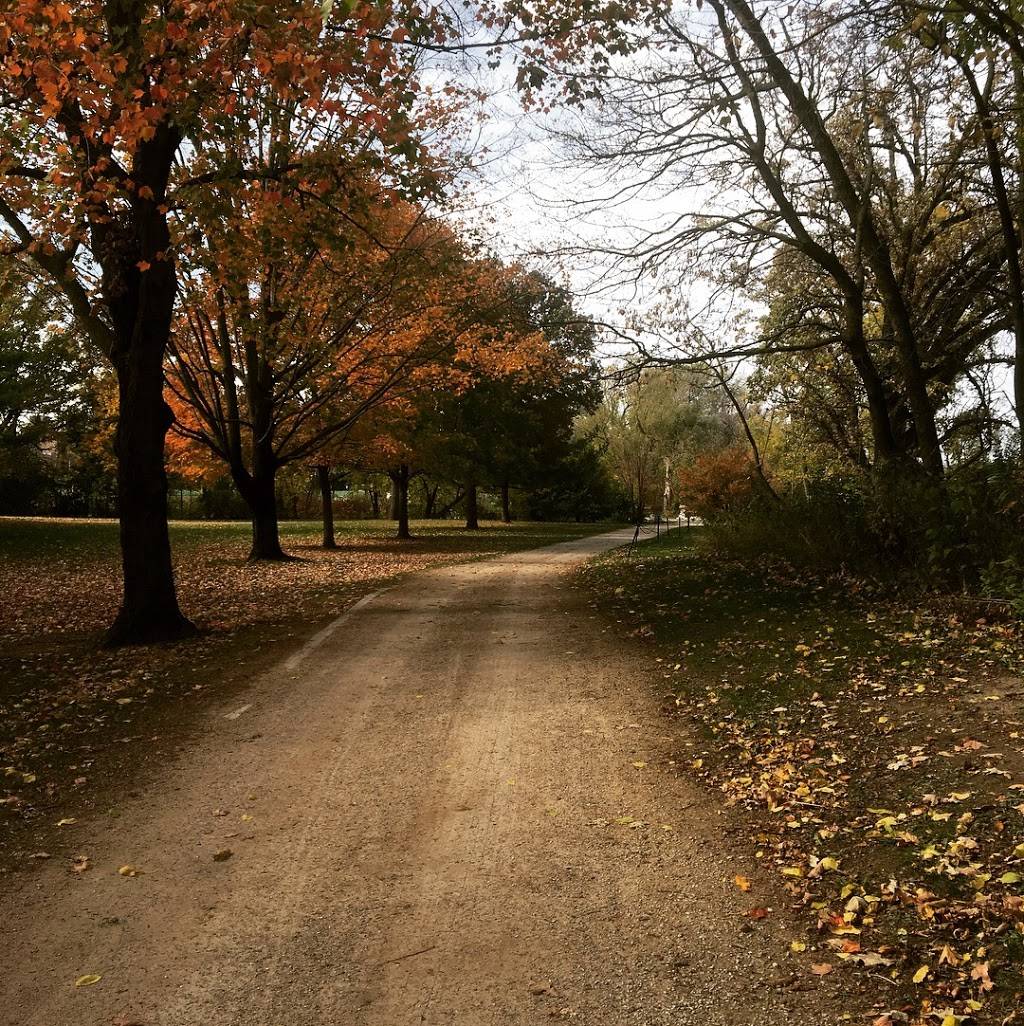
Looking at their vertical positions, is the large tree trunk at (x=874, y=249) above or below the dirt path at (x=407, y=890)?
above

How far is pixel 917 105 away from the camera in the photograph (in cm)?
1020

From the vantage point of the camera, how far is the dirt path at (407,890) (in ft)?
10.4

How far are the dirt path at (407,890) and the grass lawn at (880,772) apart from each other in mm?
348

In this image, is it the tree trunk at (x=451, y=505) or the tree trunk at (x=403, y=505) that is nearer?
the tree trunk at (x=403, y=505)

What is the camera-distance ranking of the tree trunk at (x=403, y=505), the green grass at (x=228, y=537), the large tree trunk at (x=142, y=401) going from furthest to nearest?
the tree trunk at (x=403, y=505), the green grass at (x=228, y=537), the large tree trunk at (x=142, y=401)

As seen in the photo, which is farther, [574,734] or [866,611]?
[866,611]

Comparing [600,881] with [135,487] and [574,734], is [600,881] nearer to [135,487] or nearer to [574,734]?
[574,734]

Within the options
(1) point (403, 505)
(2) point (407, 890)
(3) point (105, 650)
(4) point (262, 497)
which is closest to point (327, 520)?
(1) point (403, 505)

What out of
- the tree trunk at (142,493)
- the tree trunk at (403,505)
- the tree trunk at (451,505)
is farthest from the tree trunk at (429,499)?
the tree trunk at (142,493)

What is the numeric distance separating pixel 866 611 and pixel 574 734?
4416 millimetres

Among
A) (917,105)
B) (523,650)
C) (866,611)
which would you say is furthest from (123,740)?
(917,105)

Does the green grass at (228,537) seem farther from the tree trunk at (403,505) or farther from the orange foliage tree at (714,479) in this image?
the orange foliage tree at (714,479)

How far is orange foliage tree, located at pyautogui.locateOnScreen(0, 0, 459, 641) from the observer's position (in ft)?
23.3

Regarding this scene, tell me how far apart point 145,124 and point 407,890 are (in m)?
7.06
